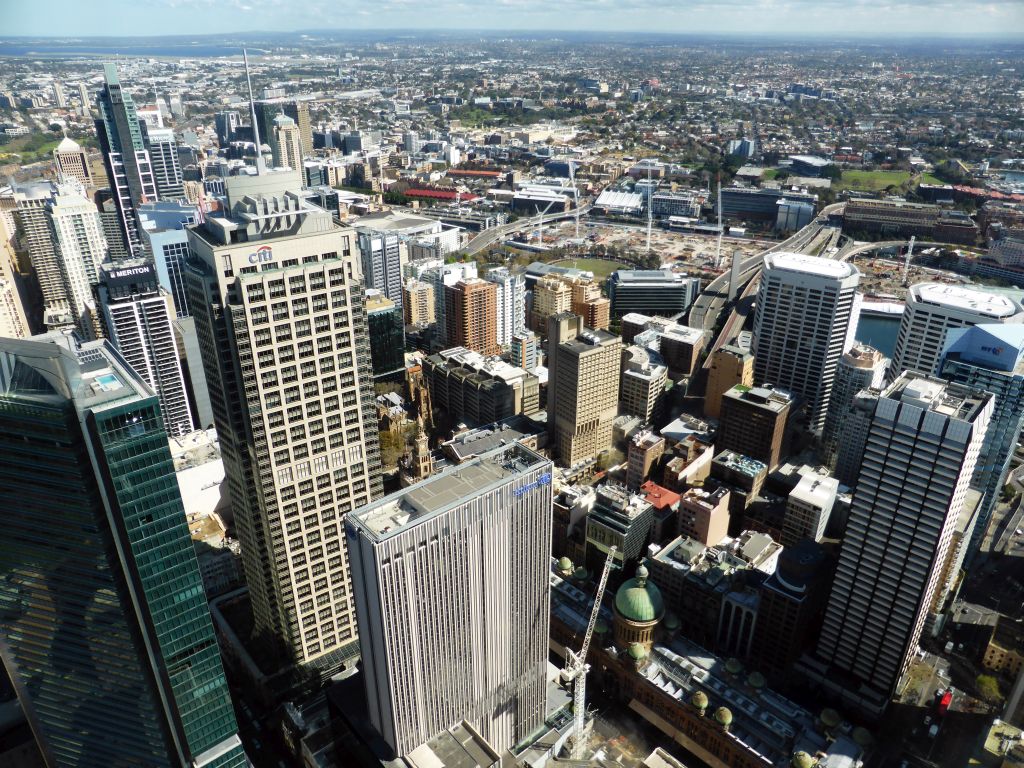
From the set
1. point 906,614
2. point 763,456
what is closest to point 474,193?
point 763,456

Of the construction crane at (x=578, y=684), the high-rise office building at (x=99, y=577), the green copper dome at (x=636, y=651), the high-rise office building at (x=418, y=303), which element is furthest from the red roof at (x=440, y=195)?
the high-rise office building at (x=99, y=577)

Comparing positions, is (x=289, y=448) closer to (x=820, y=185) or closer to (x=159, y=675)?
(x=159, y=675)

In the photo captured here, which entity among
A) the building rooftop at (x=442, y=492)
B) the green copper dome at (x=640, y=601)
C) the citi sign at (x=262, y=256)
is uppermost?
the citi sign at (x=262, y=256)

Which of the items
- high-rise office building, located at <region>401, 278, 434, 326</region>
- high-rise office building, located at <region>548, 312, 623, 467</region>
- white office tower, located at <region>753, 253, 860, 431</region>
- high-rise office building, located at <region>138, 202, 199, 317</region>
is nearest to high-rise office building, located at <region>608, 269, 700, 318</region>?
high-rise office building, located at <region>401, 278, 434, 326</region>

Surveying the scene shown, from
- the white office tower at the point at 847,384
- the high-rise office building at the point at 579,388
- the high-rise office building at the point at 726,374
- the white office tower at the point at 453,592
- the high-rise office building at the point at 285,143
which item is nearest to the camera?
the white office tower at the point at 453,592

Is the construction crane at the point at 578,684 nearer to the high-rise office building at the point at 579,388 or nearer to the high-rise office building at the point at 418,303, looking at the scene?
A: the high-rise office building at the point at 579,388

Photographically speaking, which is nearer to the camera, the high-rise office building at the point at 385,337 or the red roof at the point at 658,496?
the red roof at the point at 658,496

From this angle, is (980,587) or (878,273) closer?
(980,587)
